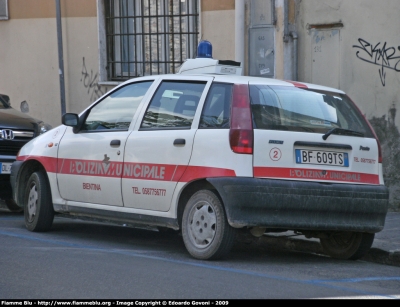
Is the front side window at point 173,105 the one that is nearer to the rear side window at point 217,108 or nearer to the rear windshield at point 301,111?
the rear side window at point 217,108

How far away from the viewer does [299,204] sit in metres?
6.76

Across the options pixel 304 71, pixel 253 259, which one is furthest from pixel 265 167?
pixel 304 71

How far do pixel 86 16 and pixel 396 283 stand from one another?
392 inches

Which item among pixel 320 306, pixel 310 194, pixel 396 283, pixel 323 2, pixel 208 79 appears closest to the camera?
pixel 320 306

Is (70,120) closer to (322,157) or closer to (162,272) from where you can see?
(162,272)

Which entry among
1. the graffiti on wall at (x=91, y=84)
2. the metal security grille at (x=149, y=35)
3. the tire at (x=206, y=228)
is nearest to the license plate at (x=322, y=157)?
the tire at (x=206, y=228)

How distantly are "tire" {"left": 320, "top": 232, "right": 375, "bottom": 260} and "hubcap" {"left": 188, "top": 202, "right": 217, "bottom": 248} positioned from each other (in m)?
1.34

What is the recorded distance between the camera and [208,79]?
287 inches

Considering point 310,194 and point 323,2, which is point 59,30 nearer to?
point 323,2

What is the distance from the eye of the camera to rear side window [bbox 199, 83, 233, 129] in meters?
6.92

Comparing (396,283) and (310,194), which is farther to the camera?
(310,194)

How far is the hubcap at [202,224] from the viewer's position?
271 inches

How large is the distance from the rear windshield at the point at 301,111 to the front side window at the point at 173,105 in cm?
58

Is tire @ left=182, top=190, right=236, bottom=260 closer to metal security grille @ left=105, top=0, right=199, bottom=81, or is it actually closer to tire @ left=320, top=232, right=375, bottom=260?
tire @ left=320, top=232, right=375, bottom=260
